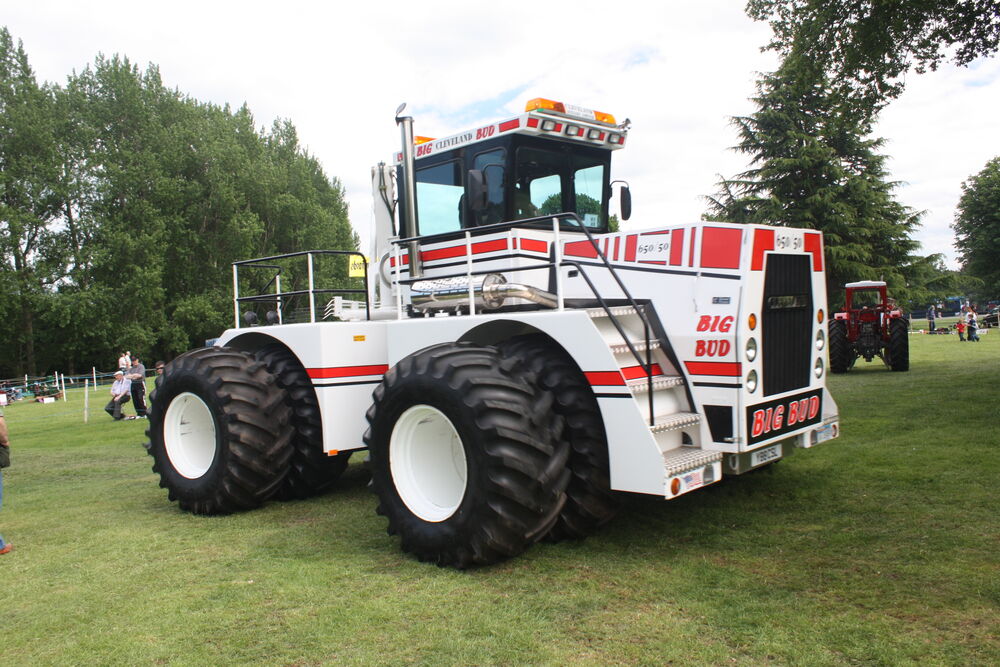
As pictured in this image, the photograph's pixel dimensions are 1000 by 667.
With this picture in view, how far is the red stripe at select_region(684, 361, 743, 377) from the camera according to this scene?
16.5 feet

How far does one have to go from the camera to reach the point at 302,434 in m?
6.96

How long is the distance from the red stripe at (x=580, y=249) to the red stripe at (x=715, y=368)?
1.30 m

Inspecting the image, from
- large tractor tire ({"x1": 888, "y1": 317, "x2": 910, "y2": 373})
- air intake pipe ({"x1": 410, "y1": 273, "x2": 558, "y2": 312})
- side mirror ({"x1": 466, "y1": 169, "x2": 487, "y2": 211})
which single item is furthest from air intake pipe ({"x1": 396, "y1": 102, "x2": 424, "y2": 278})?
large tractor tire ({"x1": 888, "y1": 317, "x2": 910, "y2": 373})

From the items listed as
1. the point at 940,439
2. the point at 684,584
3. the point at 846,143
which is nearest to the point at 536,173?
the point at 684,584

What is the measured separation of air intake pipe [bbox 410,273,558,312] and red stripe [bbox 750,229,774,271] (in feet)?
5.12

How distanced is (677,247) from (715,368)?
0.91 meters

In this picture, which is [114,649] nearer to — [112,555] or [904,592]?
[112,555]

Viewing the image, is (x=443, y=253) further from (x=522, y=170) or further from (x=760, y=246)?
(x=760, y=246)

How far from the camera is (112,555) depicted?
5637 mm

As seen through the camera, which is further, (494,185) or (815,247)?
(494,185)

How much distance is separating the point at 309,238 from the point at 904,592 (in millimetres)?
46954

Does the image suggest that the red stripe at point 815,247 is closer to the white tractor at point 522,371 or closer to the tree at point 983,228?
the white tractor at point 522,371

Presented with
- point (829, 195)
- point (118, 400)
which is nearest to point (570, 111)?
point (118, 400)

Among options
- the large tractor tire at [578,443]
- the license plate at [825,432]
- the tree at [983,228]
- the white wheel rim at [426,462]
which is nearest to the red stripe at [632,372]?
the large tractor tire at [578,443]
